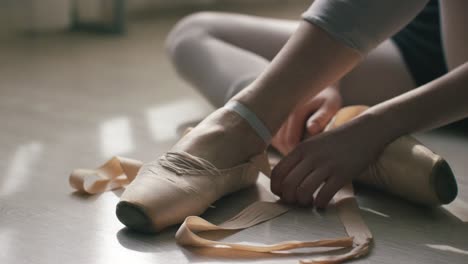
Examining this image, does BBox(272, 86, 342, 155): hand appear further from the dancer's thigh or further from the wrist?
the dancer's thigh

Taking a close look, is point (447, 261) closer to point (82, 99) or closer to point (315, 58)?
point (315, 58)

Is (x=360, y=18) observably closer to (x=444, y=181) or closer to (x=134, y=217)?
(x=444, y=181)

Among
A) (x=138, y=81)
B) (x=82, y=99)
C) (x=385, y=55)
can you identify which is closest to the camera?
(x=385, y=55)

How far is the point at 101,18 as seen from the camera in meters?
2.20

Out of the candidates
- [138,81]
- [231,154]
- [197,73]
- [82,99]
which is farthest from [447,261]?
[138,81]

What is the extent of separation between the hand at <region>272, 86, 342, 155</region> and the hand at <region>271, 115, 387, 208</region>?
135mm

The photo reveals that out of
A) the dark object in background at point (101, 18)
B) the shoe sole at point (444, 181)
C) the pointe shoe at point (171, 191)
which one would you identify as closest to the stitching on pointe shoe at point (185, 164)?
the pointe shoe at point (171, 191)

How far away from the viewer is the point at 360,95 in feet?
4.03

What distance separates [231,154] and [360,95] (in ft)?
1.45

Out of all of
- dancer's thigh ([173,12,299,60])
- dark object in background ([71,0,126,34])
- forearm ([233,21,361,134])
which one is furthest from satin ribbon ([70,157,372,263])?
dark object in background ([71,0,126,34])

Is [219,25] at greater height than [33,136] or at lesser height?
greater

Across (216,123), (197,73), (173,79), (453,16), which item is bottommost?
(173,79)

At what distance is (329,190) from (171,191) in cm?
19

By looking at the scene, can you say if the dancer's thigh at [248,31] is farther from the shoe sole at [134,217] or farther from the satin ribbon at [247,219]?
the shoe sole at [134,217]
